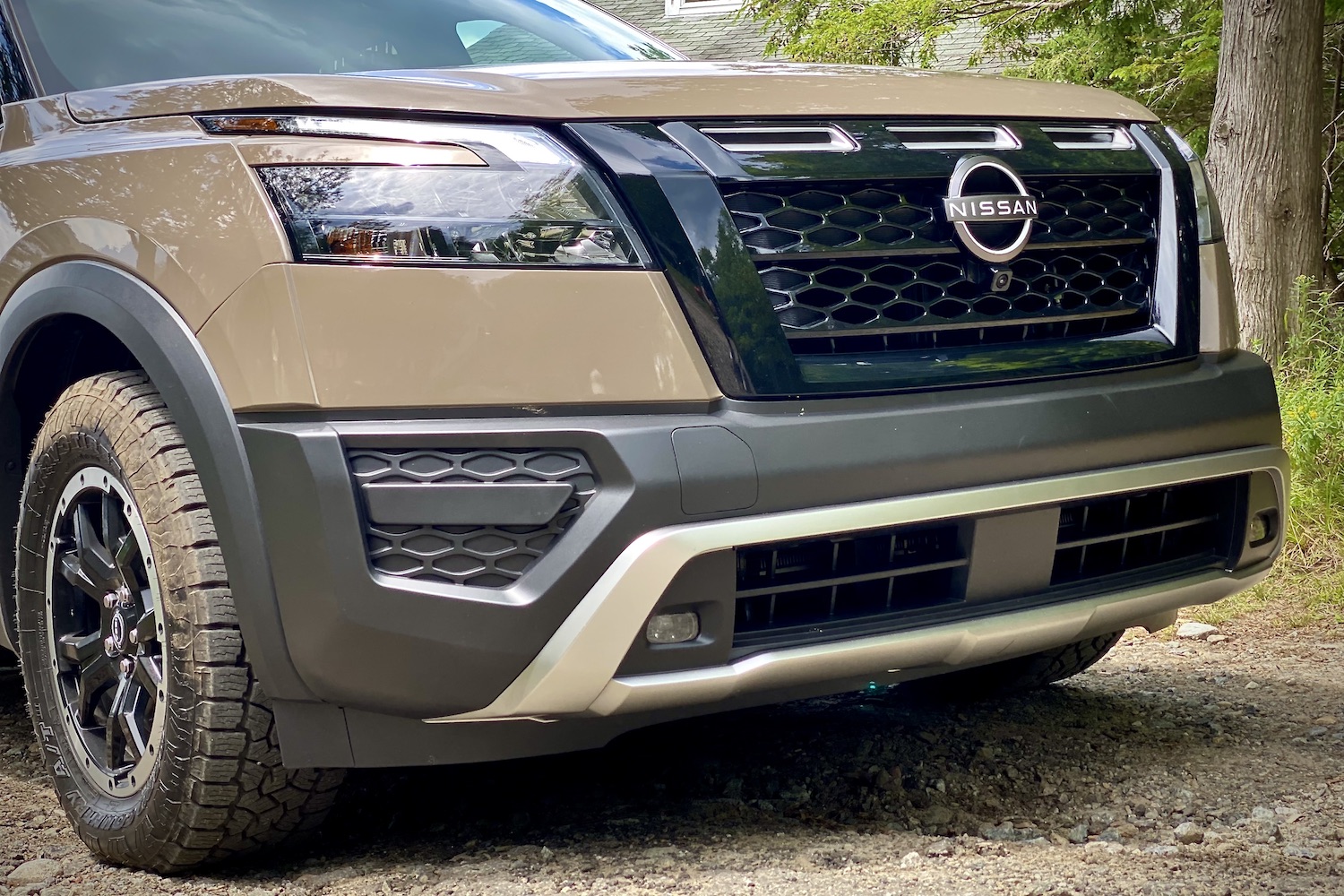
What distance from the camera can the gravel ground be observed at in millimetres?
2262

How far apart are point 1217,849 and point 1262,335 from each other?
388cm

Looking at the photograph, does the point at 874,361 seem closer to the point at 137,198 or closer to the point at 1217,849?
the point at 1217,849

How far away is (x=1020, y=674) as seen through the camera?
11.1 feet

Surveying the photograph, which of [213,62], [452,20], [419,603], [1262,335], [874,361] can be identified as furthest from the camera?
[1262,335]

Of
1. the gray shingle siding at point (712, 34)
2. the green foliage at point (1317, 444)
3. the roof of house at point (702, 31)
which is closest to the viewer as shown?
the green foliage at point (1317, 444)

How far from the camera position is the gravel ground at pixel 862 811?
226 centimetres

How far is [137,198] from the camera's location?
228cm

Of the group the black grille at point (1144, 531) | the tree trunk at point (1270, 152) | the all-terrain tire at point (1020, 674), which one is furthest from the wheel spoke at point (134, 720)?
the tree trunk at point (1270, 152)

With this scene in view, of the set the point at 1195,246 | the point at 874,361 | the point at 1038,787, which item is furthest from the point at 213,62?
the point at 1038,787

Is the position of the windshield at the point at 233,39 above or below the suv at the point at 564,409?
above

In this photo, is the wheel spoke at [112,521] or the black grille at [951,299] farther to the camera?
the wheel spoke at [112,521]

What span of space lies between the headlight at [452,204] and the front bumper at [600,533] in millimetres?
257

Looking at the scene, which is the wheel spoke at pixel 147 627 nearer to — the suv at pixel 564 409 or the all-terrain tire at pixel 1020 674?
the suv at pixel 564 409

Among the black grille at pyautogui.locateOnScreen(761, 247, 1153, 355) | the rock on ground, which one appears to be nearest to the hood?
the black grille at pyautogui.locateOnScreen(761, 247, 1153, 355)
